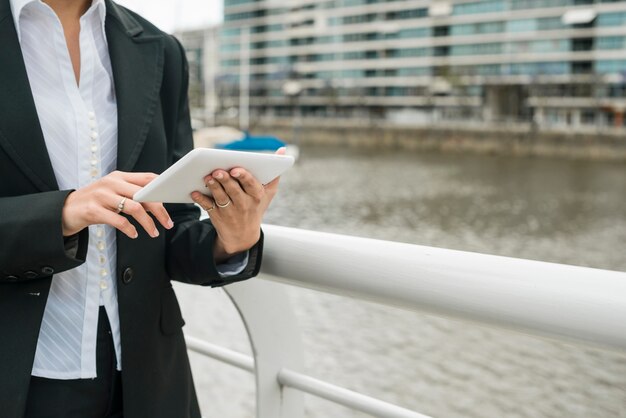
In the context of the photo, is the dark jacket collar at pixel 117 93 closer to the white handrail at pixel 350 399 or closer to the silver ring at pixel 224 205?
the silver ring at pixel 224 205

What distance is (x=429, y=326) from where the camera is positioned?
35.0ft

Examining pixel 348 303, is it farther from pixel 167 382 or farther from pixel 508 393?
pixel 167 382

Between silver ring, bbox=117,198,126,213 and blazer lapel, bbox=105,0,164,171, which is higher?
blazer lapel, bbox=105,0,164,171

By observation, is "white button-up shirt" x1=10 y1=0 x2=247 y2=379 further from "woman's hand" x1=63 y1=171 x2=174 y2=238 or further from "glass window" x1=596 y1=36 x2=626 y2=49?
"glass window" x1=596 y1=36 x2=626 y2=49

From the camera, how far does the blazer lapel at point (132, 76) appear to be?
1.08 metres


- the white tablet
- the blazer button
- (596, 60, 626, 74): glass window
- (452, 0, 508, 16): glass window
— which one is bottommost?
the blazer button

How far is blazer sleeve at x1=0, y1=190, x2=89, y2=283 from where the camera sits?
95cm

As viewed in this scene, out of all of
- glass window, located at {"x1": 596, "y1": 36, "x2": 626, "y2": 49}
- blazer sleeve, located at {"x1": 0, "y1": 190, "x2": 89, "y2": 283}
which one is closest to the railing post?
blazer sleeve, located at {"x1": 0, "y1": 190, "x2": 89, "y2": 283}

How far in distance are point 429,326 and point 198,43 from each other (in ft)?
280

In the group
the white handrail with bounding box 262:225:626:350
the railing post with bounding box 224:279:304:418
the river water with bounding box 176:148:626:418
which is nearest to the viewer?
the white handrail with bounding box 262:225:626:350

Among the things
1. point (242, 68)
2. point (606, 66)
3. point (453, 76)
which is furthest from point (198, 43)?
point (606, 66)

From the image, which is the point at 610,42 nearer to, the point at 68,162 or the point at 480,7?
the point at 480,7

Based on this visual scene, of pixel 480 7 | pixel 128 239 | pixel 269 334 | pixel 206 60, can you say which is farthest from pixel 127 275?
pixel 206 60

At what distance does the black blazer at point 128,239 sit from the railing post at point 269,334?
0.38 feet
